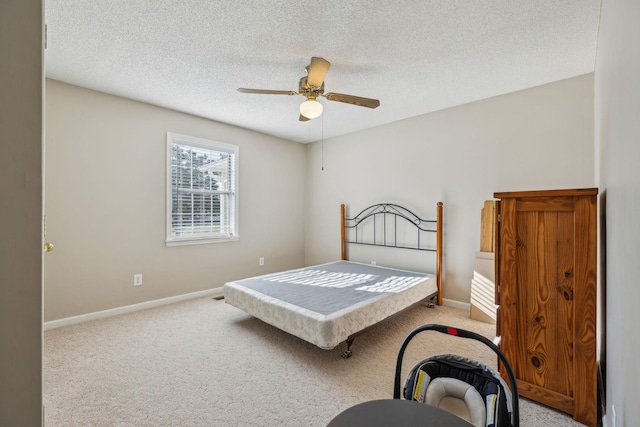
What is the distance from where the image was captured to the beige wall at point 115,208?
3.02 meters

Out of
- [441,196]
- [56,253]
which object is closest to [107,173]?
[56,253]

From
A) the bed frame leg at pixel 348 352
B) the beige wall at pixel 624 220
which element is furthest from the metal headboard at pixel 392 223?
the beige wall at pixel 624 220

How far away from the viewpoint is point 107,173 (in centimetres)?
333

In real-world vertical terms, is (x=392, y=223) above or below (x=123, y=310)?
above

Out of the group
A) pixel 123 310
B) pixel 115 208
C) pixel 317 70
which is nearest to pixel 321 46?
pixel 317 70

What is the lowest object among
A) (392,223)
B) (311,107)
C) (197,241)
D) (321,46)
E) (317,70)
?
(197,241)

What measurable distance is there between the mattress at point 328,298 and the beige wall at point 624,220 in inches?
60.9

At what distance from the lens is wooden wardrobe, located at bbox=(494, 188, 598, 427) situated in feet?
5.50

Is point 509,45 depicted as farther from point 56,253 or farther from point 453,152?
point 56,253

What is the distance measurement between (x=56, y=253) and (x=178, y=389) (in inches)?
85.4

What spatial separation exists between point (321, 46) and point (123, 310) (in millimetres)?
3626
